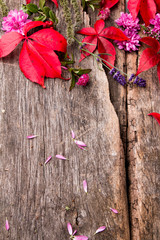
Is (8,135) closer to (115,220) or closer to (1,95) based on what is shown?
(1,95)

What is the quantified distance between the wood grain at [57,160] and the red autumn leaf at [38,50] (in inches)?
2.3

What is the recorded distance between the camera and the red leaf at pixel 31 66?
94 cm

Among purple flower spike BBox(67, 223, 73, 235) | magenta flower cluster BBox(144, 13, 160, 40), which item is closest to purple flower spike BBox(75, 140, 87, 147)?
purple flower spike BBox(67, 223, 73, 235)

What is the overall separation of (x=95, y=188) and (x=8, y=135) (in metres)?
0.41

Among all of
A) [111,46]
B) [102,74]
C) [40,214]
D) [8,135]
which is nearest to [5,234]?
[40,214]

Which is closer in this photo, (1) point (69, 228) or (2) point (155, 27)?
(1) point (69, 228)

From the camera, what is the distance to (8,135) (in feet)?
3.13

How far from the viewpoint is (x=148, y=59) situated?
37.6 inches

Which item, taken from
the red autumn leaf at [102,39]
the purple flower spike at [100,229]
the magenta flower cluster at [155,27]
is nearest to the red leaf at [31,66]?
the red autumn leaf at [102,39]

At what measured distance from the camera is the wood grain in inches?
35.4

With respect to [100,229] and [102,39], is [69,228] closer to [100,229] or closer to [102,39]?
[100,229]

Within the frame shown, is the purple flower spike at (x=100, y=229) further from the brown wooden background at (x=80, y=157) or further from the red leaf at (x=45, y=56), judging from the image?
the red leaf at (x=45, y=56)

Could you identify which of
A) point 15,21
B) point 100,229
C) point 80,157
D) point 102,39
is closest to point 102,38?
point 102,39

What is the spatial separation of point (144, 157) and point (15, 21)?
0.77 meters
